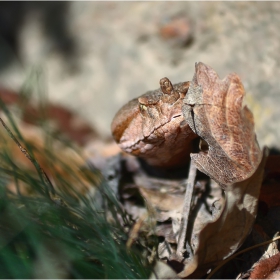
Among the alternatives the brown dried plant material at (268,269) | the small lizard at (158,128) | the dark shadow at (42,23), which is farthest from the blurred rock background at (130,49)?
the brown dried plant material at (268,269)

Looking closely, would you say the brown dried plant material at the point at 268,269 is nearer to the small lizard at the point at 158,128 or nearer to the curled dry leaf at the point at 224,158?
the curled dry leaf at the point at 224,158

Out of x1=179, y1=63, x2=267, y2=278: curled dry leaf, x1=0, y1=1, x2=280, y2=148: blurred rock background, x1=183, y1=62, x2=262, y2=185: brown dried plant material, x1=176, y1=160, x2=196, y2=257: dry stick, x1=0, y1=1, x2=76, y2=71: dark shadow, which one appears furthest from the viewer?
x1=0, y1=1, x2=76, y2=71: dark shadow

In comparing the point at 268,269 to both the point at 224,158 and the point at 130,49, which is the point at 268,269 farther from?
the point at 130,49

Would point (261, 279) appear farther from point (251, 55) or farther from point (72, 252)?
point (251, 55)

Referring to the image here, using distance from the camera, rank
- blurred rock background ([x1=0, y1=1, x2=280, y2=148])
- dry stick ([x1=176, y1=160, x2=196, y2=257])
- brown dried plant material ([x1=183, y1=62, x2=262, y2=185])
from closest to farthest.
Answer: brown dried plant material ([x1=183, y1=62, x2=262, y2=185]), dry stick ([x1=176, y1=160, x2=196, y2=257]), blurred rock background ([x1=0, y1=1, x2=280, y2=148])

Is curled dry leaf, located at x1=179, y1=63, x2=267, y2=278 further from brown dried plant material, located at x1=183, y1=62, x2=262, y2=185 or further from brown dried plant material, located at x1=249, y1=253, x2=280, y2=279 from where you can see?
brown dried plant material, located at x1=249, y1=253, x2=280, y2=279

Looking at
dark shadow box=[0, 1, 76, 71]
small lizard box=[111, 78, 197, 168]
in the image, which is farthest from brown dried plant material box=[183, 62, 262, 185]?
dark shadow box=[0, 1, 76, 71]

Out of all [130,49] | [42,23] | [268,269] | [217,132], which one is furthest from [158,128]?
[42,23]

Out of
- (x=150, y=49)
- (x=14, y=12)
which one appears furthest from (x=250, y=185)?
(x=14, y=12)
